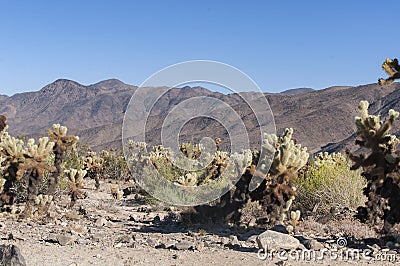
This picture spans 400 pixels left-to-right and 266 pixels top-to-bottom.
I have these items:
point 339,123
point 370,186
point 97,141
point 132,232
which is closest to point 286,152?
point 370,186

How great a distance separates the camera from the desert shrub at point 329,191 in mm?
9922

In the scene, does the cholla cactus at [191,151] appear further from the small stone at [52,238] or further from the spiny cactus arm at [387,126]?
the spiny cactus arm at [387,126]

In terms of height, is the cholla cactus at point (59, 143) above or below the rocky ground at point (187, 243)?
above

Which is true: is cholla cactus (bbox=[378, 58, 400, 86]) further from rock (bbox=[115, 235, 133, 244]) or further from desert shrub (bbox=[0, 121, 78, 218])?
desert shrub (bbox=[0, 121, 78, 218])

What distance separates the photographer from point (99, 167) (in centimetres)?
1953

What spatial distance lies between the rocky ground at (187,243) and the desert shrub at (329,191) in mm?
695

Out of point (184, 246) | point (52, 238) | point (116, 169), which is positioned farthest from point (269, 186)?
point (116, 169)

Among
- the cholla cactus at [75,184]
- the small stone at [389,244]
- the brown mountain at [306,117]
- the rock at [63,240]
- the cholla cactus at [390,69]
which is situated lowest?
the rock at [63,240]

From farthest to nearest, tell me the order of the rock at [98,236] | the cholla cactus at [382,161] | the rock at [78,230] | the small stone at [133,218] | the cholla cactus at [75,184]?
1. the cholla cactus at [75,184]
2. the small stone at [133,218]
3. the rock at [78,230]
4. the rock at [98,236]
5. the cholla cactus at [382,161]

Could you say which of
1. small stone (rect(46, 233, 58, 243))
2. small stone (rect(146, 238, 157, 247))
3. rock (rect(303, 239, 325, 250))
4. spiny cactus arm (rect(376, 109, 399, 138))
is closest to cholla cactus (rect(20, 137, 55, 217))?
small stone (rect(46, 233, 58, 243))

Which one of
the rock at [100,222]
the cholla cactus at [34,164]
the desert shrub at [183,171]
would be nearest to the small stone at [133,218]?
the rock at [100,222]

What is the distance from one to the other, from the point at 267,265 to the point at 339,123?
204 feet

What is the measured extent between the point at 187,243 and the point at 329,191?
401 cm

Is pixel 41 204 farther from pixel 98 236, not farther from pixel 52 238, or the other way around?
pixel 52 238
